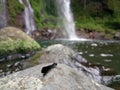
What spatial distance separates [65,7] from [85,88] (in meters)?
74.7

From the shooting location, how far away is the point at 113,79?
19359mm

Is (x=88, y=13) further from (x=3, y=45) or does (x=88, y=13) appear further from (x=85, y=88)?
(x=85, y=88)

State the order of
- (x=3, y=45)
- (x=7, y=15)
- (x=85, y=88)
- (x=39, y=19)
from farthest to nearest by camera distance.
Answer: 1. (x=39, y=19)
2. (x=7, y=15)
3. (x=3, y=45)
4. (x=85, y=88)

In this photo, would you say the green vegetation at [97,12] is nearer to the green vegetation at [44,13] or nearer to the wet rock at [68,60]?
the green vegetation at [44,13]

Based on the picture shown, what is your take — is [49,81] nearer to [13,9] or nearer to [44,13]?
[13,9]

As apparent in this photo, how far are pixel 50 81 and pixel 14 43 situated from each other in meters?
17.8

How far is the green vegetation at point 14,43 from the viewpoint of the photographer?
2638 centimetres

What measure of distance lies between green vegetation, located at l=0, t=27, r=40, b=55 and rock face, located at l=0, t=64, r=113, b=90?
15.9 metres

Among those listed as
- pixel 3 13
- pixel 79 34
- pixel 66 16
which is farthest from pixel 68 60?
pixel 66 16

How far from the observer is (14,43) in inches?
1071

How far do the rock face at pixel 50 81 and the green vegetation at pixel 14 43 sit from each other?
15921 millimetres

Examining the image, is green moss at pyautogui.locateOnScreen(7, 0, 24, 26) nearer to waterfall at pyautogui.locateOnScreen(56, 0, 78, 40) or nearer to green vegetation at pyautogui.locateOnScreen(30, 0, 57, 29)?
green vegetation at pyautogui.locateOnScreen(30, 0, 57, 29)

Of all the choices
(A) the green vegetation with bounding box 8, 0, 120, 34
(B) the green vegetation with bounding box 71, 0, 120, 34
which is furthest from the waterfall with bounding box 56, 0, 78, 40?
(B) the green vegetation with bounding box 71, 0, 120, 34

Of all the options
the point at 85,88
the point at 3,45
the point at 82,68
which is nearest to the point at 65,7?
the point at 3,45
